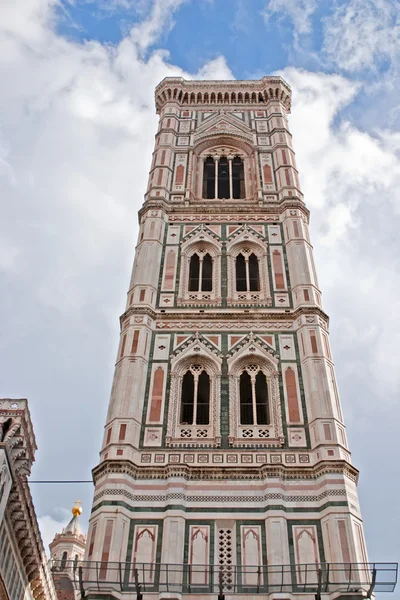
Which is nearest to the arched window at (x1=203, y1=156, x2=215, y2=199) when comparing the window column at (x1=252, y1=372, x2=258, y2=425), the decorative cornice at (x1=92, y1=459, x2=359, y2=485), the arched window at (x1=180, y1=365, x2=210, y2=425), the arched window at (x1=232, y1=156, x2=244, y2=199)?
the arched window at (x1=232, y1=156, x2=244, y2=199)

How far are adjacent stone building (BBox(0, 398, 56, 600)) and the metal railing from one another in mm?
3617

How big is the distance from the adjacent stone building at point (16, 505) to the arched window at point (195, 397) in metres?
3.50

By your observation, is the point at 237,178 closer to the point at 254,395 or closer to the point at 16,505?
the point at 254,395

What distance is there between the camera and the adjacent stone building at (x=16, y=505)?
16.5 meters

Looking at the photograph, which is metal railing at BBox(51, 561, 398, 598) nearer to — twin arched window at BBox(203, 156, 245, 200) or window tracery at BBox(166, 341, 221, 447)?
window tracery at BBox(166, 341, 221, 447)

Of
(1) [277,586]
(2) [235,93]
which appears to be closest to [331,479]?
(1) [277,586]

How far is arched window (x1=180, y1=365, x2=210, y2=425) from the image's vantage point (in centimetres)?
1702

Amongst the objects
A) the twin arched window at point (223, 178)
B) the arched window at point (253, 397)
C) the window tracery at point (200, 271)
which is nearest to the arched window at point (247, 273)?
the window tracery at point (200, 271)

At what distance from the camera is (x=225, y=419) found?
16.7 m

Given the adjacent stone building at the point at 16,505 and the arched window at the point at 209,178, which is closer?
the adjacent stone building at the point at 16,505

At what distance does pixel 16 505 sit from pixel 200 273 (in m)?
7.64

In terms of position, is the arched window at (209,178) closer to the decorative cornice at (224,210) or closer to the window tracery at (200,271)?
the decorative cornice at (224,210)

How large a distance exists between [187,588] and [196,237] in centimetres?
1145

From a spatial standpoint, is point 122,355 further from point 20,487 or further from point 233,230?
point 233,230
